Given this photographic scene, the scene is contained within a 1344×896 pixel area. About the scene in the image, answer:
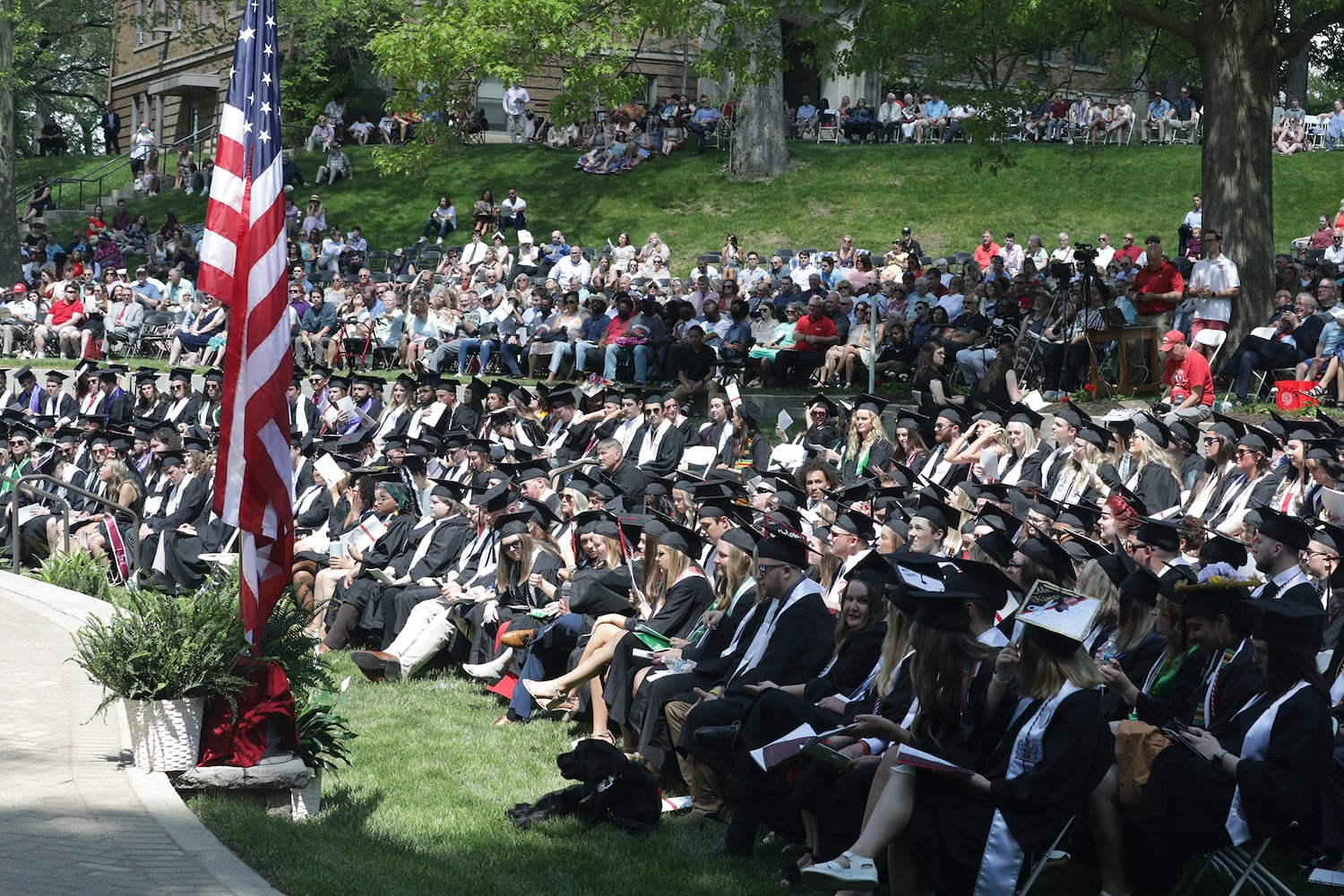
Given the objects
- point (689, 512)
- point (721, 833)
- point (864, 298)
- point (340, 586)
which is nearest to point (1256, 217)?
point (864, 298)

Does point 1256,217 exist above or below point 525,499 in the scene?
above

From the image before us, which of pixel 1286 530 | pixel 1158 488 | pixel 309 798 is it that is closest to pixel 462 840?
pixel 309 798

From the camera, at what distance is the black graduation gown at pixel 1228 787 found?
5305 millimetres

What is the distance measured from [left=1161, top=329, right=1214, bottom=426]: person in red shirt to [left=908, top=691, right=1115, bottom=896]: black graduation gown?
9103 mm

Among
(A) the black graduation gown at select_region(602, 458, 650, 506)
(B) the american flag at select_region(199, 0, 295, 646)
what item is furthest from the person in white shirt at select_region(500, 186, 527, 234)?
(B) the american flag at select_region(199, 0, 295, 646)

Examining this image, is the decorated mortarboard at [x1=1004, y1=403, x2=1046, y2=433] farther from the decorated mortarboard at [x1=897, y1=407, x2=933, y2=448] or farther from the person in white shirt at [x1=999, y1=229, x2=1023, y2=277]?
the person in white shirt at [x1=999, y1=229, x2=1023, y2=277]

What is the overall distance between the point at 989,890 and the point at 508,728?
15.3ft

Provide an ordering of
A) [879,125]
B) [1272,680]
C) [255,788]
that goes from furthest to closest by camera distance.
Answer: [879,125]
[255,788]
[1272,680]

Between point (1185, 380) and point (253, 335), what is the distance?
11.0 meters

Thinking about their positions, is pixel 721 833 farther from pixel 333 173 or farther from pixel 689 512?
pixel 333 173

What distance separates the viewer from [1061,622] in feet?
17.0

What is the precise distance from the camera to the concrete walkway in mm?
5043

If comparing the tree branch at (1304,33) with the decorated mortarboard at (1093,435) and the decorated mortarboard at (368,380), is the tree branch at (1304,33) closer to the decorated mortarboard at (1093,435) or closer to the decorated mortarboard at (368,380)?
the decorated mortarboard at (1093,435)

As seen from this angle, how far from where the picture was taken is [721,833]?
6969 millimetres
